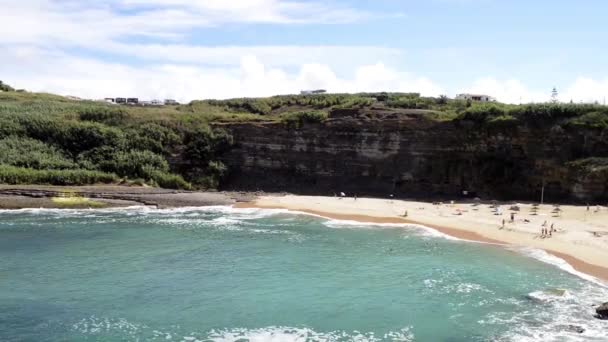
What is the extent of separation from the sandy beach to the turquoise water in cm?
220

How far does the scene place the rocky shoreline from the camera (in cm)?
5309

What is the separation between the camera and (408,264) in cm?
3572

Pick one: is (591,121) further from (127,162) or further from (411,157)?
(127,162)

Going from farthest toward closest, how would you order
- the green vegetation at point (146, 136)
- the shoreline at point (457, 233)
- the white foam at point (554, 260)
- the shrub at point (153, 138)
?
the shrub at point (153, 138)
the green vegetation at point (146, 136)
the shoreline at point (457, 233)
the white foam at point (554, 260)

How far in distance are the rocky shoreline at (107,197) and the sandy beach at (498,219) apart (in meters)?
4.25

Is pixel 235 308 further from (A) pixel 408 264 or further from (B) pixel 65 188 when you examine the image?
(B) pixel 65 188

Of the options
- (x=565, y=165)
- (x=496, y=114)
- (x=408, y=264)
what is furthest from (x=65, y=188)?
(x=565, y=165)

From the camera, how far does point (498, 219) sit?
47750 mm

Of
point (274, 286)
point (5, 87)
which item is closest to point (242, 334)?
point (274, 286)

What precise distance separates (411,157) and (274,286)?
3376 cm

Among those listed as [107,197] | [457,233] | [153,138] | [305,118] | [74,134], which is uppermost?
[305,118]

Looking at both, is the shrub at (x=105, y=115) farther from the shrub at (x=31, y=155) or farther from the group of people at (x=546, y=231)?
the group of people at (x=546, y=231)

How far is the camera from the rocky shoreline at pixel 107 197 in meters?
53.1

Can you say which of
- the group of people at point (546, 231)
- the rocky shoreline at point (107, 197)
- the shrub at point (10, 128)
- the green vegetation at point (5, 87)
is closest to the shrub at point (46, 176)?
the rocky shoreline at point (107, 197)
